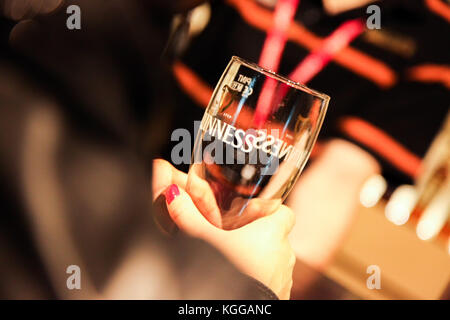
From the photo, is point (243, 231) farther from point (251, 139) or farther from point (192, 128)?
point (192, 128)

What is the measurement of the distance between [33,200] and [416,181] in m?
1.19

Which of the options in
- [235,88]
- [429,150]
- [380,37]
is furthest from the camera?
[429,150]

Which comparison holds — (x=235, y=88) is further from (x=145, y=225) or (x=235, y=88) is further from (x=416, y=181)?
(x=416, y=181)

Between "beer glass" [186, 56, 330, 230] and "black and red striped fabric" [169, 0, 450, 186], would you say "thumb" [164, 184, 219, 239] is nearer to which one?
"beer glass" [186, 56, 330, 230]

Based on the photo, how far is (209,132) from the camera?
369 mm

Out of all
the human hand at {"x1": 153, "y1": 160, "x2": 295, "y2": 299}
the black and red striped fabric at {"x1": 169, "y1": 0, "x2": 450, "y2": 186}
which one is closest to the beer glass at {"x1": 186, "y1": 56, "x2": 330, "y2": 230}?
the human hand at {"x1": 153, "y1": 160, "x2": 295, "y2": 299}

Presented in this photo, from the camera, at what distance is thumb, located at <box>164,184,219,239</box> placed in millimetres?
341

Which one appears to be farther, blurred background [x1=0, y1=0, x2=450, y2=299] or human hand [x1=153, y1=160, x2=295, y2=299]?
human hand [x1=153, y1=160, x2=295, y2=299]

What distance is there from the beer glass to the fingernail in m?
0.01

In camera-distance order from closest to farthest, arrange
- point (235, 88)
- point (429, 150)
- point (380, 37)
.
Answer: point (235, 88) → point (380, 37) → point (429, 150)

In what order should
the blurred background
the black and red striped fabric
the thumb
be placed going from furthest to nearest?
the black and red striped fabric → the thumb → the blurred background

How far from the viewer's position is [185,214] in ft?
1.17

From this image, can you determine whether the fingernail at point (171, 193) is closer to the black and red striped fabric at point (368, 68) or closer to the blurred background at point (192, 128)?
the blurred background at point (192, 128)
